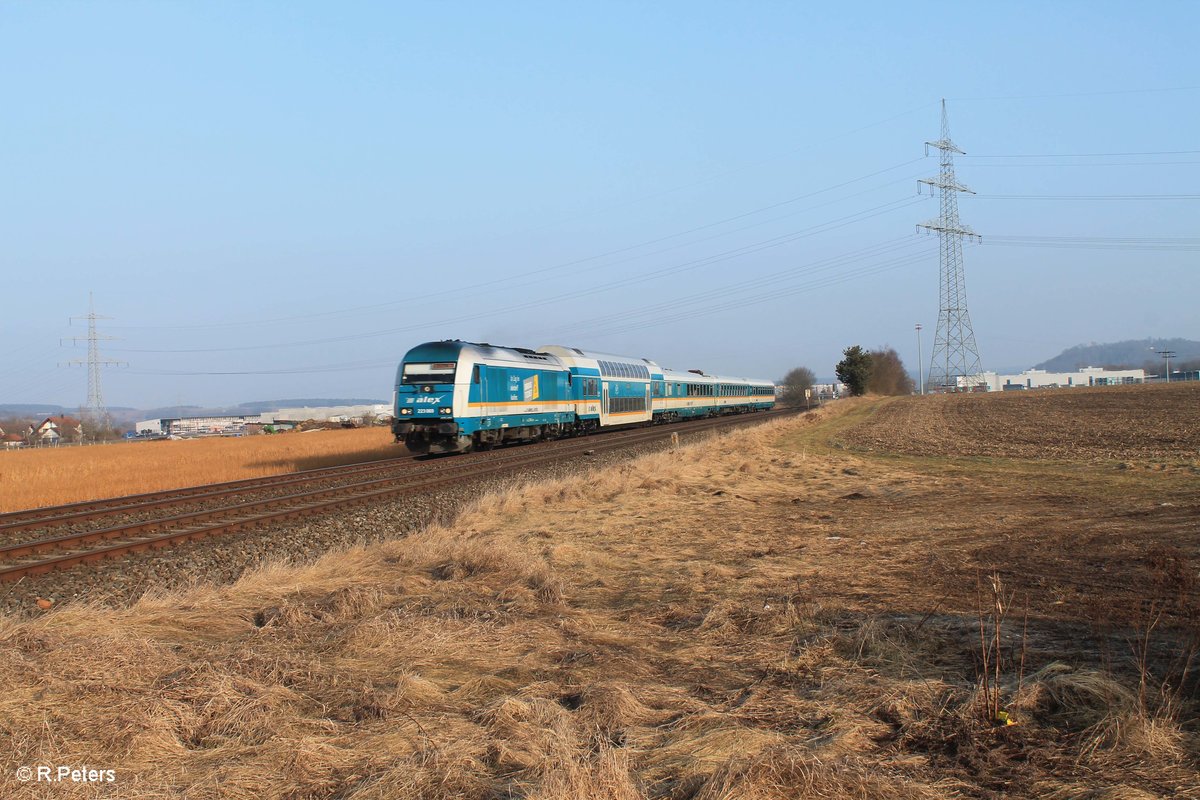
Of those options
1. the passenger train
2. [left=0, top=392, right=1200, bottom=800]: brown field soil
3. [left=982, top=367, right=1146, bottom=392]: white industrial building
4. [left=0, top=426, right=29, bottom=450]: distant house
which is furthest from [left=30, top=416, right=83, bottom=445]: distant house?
[left=982, top=367, right=1146, bottom=392]: white industrial building

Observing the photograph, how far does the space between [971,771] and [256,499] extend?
16.8 meters

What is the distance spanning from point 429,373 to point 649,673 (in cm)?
2135

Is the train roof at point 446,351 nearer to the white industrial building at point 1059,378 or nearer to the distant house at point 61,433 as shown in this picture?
the distant house at point 61,433

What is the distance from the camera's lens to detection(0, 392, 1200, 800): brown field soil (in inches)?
158

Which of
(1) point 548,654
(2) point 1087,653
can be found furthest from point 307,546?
(2) point 1087,653

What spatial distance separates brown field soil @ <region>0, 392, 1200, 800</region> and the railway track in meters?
4.35

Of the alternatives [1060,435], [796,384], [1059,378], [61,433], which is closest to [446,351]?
[1060,435]

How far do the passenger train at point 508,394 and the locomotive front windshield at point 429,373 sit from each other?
0.10 ft

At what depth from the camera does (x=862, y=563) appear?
8984mm

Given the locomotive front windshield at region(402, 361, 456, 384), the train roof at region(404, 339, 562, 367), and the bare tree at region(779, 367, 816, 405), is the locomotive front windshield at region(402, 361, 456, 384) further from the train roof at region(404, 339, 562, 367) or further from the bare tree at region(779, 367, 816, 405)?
the bare tree at region(779, 367, 816, 405)

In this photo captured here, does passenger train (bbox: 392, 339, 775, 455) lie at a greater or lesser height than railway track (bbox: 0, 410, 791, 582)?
greater

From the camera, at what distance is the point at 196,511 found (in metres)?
16.1

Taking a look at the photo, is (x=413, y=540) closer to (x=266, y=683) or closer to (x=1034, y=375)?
(x=266, y=683)

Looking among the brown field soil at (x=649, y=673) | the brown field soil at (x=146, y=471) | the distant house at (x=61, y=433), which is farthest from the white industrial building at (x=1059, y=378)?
the brown field soil at (x=649, y=673)
